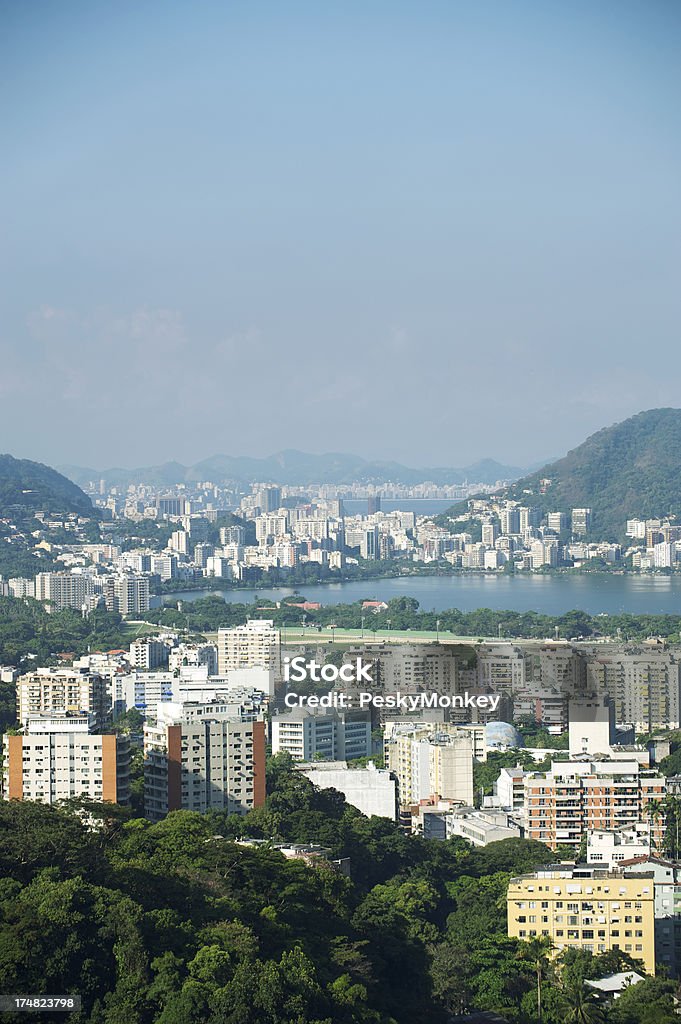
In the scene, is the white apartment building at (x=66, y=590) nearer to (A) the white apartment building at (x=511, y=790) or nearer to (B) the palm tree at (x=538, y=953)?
(A) the white apartment building at (x=511, y=790)

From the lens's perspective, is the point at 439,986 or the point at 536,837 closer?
the point at 439,986

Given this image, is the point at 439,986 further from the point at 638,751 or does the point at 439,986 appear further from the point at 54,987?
the point at 638,751

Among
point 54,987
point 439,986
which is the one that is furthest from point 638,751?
point 54,987

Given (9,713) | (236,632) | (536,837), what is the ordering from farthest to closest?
1. (236,632)
2. (9,713)
3. (536,837)

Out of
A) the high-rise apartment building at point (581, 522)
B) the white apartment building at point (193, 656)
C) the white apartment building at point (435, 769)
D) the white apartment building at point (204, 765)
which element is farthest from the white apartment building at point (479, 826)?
the high-rise apartment building at point (581, 522)

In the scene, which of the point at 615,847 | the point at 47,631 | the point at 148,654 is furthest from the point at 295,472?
the point at 615,847

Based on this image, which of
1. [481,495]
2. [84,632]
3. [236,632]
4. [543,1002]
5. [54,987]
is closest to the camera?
[54,987]

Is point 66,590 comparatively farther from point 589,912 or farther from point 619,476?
point 589,912

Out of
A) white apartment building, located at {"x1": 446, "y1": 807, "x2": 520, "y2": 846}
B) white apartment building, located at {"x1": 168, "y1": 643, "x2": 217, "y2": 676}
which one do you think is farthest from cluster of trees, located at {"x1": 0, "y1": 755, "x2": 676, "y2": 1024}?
white apartment building, located at {"x1": 168, "y1": 643, "x2": 217, "y2": 676}
